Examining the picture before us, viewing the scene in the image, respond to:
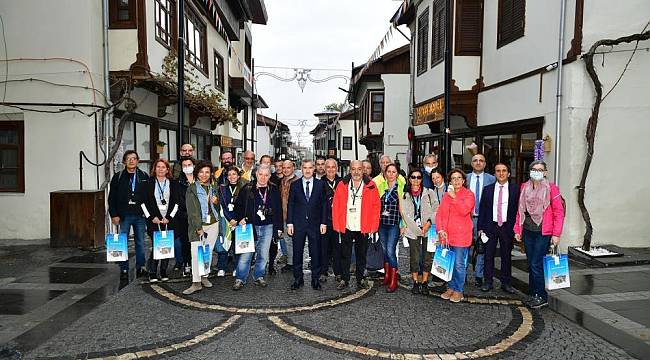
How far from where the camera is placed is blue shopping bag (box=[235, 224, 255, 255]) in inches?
266

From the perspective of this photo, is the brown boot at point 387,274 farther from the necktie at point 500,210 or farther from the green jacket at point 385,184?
the necktie at point 500,210

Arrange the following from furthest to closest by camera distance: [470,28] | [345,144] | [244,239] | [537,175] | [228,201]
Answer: [345,144], [470,28], [228,201], [244,239], [537,175]

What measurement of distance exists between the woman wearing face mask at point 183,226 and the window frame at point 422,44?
1066 cm

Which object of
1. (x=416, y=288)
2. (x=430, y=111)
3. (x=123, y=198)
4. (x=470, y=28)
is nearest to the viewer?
(x=416, y=288)

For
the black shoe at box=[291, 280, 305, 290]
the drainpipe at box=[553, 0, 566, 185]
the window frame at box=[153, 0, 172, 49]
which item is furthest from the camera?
the window frame at box=[153, 0, 172, 49]

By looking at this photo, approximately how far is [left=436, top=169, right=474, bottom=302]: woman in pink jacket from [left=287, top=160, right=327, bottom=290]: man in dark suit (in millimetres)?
1714

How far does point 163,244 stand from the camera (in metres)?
6.91

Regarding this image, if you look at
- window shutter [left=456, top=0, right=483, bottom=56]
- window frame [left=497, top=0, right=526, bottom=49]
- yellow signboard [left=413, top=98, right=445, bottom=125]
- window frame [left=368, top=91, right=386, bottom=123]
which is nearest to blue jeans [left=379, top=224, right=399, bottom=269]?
window frame [left=497, top=0, right=526, bottom=49]

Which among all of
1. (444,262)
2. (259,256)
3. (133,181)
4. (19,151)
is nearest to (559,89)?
(444,262)

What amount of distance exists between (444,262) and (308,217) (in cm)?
203

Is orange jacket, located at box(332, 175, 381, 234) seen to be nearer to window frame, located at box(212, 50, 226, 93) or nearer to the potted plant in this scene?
the potted plant

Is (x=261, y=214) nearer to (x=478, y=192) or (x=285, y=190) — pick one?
(x=285, y=190)

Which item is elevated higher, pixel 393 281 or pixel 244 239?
pixel 244 239

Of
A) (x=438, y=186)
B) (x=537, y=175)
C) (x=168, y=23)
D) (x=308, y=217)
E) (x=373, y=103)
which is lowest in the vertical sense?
(x=308, y=217)
